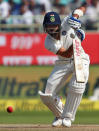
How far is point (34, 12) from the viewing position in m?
15.5

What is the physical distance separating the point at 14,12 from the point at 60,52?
24.7 ft

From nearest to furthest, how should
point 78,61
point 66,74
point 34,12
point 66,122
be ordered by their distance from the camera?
point 78,61 < point 66,122 < point 66,74 < point 34,12

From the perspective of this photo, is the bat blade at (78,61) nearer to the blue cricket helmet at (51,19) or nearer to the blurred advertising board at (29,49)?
the blue cricket helmet at (51,19)

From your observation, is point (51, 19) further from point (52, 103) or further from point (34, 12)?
point (34, 12)

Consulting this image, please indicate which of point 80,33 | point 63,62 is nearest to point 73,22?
point 80,33

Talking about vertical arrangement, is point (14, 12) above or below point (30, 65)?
above

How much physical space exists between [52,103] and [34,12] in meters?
7.44

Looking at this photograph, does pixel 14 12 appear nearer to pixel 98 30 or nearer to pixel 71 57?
pixel 98 30

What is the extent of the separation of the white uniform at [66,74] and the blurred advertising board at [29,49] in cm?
711

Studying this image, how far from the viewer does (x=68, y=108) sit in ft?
27.2

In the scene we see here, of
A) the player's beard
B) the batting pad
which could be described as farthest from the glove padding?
the batting pad

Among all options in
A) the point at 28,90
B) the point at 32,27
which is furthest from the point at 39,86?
the point at 32,27

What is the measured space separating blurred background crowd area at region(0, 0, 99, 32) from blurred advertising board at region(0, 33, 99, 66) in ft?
0.85

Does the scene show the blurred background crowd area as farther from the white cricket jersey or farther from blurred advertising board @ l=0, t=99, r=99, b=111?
the white cricket jersey
